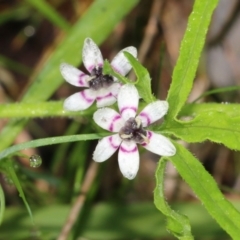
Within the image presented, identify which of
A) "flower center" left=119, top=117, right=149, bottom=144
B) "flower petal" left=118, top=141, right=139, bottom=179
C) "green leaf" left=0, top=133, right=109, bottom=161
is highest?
"green leaf" left=0, top=133, right=109, bottom=161

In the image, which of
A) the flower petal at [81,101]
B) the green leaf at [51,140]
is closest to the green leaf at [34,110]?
the flower petal at [81,101]

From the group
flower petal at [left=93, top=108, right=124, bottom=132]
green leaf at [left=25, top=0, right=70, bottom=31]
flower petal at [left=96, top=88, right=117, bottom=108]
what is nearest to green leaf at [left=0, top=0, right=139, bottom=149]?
green leaf at [left=25, top=0, right=70, bottom=31]

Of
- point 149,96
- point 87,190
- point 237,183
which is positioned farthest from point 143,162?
point 149,96

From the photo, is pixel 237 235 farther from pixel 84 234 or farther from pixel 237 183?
pixel 237 183

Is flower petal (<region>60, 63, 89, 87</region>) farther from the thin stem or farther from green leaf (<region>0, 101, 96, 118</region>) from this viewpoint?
the thin stem

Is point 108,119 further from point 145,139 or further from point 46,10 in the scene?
point 46,10

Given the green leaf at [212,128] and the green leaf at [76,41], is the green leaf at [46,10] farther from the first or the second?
the green leaf at [212,128]
